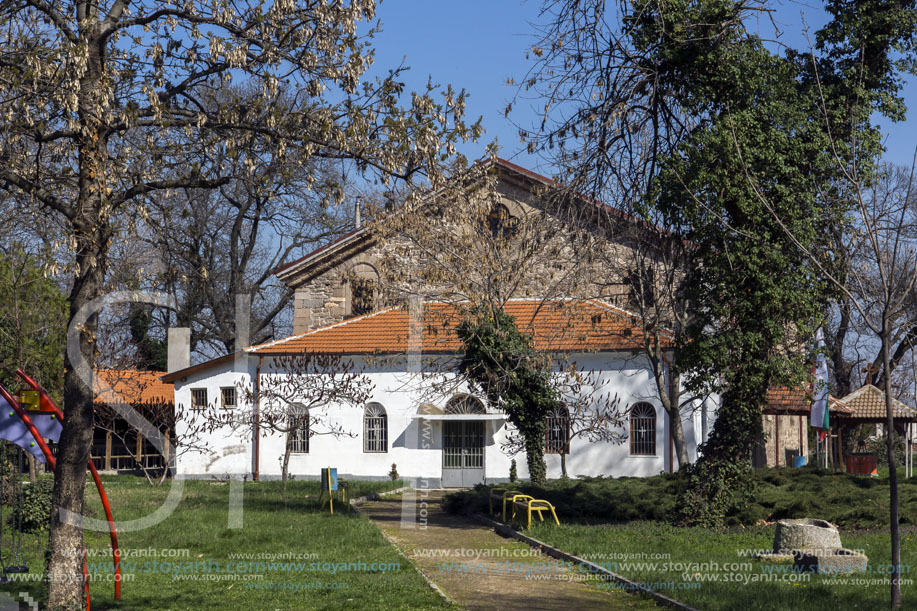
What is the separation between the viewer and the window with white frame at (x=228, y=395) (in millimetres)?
31281

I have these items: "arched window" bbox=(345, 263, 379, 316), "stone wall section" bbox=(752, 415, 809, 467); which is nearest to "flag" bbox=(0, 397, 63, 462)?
"arched window" bbox=(345, 263, 379, 316)

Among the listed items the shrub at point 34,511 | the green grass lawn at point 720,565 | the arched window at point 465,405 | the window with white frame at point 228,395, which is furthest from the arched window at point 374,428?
the green grass lawn at point 720,565

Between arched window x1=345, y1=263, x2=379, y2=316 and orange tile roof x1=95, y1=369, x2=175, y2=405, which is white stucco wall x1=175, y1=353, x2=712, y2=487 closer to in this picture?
orange tile roof x1=95, y1=369, x2=175, y2=405

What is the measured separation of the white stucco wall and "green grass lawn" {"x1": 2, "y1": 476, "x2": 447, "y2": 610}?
340 inches

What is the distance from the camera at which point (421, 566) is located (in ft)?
42.3

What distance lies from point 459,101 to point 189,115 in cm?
298

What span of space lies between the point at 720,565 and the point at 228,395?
23.2 metres

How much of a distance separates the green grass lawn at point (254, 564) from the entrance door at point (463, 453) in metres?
8.71

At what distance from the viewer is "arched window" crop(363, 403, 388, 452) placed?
29328 mm

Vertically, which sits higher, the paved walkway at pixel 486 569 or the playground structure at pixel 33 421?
the playground structure at pixel 33 421

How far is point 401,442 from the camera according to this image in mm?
29250

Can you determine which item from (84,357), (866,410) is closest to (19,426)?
(84,357)

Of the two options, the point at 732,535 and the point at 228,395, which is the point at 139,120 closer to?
the point at 732,535

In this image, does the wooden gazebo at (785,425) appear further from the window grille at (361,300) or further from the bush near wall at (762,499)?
the window grille at (361,300)
